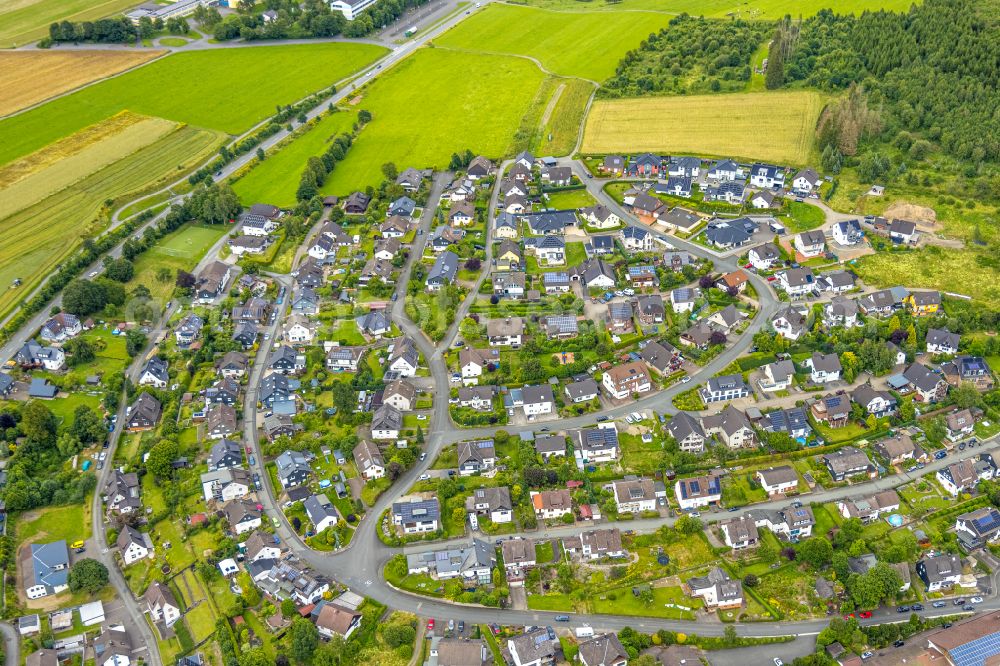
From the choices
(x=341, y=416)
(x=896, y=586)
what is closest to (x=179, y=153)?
(x=341, y=416)

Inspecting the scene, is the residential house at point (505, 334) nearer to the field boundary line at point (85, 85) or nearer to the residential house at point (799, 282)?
the residential house at point (799, 282)

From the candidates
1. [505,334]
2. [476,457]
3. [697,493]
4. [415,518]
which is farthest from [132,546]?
[697,493]

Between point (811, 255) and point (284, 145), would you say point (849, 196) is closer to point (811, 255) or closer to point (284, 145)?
point (811, 255)

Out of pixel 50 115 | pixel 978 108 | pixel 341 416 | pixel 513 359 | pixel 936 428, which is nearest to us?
pixel 936 428

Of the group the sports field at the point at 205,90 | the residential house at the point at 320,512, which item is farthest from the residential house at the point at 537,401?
the sports field at the point at 205,90

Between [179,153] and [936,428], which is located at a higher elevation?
[179,153]
